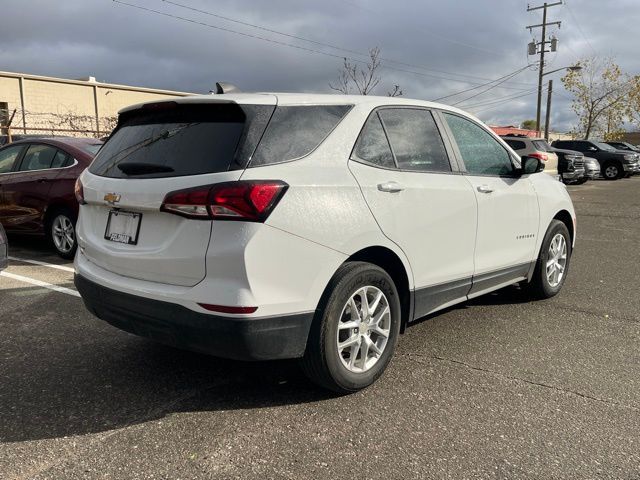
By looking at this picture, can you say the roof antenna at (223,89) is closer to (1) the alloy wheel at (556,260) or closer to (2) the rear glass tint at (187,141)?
(2) the rear glass tint at (187,141)

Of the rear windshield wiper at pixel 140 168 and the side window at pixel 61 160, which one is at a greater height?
the rear windshield wiper at pixel 140 168

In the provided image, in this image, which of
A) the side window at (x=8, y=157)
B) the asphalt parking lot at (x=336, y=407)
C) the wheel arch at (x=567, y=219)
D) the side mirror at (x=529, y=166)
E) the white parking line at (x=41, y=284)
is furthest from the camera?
the side window at (x=8, y=157)

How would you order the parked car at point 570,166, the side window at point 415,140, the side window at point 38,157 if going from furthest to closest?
the parked car at point 570,166 → the side window at point 38,157 → the side window at point 415,140

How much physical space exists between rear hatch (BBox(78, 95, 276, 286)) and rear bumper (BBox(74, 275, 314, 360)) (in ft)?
0.53

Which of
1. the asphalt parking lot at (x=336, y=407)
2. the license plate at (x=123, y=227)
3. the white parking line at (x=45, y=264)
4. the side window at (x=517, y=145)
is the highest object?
the side window at (x=517, y=145)

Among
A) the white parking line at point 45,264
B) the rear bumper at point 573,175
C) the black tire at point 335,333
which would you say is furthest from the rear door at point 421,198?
the rear bumper at point 573,175

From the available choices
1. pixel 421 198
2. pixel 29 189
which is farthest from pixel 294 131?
pixel 29 189

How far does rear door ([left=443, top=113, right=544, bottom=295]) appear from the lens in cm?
421

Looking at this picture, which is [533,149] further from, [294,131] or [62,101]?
[62,101]

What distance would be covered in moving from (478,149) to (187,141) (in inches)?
94.3

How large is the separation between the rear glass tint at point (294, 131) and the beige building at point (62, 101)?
3124cm

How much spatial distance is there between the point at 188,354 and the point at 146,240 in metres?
1.27

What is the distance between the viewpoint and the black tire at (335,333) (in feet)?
10.0

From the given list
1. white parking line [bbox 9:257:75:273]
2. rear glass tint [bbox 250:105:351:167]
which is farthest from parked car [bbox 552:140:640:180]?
rear glass tint [bbox 250:105:351:167]
